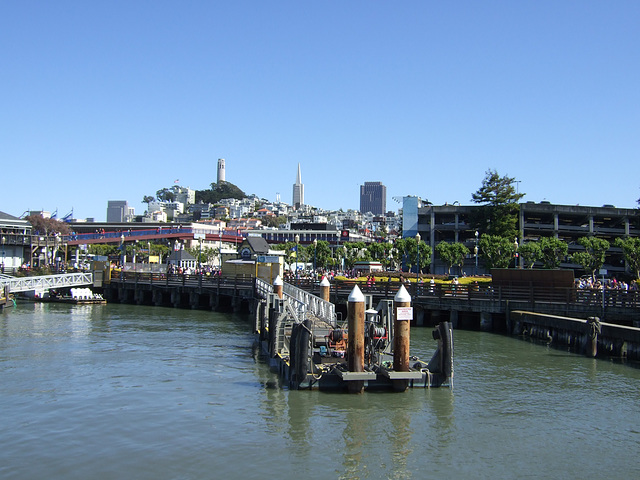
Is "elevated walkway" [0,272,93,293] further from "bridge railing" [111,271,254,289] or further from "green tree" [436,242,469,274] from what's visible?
"green tree" [436,242,469,274]

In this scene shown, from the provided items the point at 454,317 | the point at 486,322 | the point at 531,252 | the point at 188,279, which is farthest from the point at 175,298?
the point at 531,252

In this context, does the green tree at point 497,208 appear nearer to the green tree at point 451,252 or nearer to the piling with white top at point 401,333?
the green tree at point 451,252

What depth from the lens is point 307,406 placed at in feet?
66.3

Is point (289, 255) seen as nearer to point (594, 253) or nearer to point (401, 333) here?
point (594, 253)

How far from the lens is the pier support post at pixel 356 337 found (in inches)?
810

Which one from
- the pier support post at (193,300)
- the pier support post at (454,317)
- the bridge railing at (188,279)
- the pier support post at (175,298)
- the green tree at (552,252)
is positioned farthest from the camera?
the green tree at (552,252)

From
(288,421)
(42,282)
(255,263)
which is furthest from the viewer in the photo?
(255,263)

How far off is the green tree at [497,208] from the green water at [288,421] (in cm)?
6401

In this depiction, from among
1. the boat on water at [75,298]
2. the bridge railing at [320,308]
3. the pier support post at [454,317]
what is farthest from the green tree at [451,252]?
the bridge railing at [320,308]

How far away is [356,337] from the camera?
20.6 meters

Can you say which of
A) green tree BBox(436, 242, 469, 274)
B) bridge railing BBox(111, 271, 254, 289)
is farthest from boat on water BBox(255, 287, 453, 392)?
green tree BBox(436, 242, 469, 274)

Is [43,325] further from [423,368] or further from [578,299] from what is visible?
[578,299]

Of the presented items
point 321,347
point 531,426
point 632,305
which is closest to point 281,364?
point 321,347

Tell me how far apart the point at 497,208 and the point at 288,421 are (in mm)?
80826
